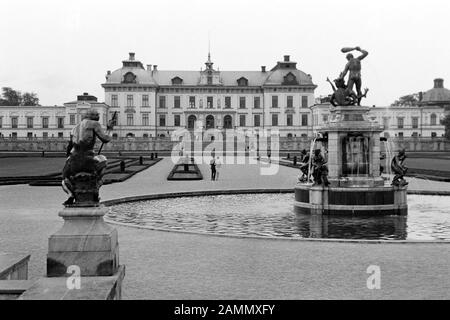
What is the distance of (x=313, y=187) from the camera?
57.1ft

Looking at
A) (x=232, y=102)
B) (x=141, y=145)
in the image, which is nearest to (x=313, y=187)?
(x=141, y=145)

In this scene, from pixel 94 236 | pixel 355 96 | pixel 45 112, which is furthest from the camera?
pixel 45 112

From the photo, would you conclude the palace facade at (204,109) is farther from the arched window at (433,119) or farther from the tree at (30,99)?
the tree at (30,99)

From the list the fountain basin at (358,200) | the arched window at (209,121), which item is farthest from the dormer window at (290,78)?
the fountain basin at (358,200)

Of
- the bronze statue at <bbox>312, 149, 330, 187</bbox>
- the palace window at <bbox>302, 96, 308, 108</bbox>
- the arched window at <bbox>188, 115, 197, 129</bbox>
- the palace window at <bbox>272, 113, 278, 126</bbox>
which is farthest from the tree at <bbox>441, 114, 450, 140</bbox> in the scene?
the bronze statue at <bbox>312, 149, 330, 187</bbox>

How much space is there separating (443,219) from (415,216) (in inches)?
34.9

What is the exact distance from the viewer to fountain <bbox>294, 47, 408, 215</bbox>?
56.1 ft

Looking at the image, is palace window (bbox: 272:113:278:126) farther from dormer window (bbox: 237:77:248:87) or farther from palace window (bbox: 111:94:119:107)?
palace window (bbox: 111:94:119:107)

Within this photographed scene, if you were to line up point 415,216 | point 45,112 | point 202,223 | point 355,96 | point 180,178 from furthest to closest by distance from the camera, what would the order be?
point 45,112 < point 180,178 < point 355,96 < point 415,216 < point 202,223

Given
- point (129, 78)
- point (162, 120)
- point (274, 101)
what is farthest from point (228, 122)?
point (129, 78)

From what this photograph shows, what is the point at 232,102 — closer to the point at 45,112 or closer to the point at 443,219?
the point at 45,112

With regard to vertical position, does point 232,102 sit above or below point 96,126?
above

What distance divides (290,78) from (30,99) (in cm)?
6289

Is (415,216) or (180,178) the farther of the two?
(180,178)
